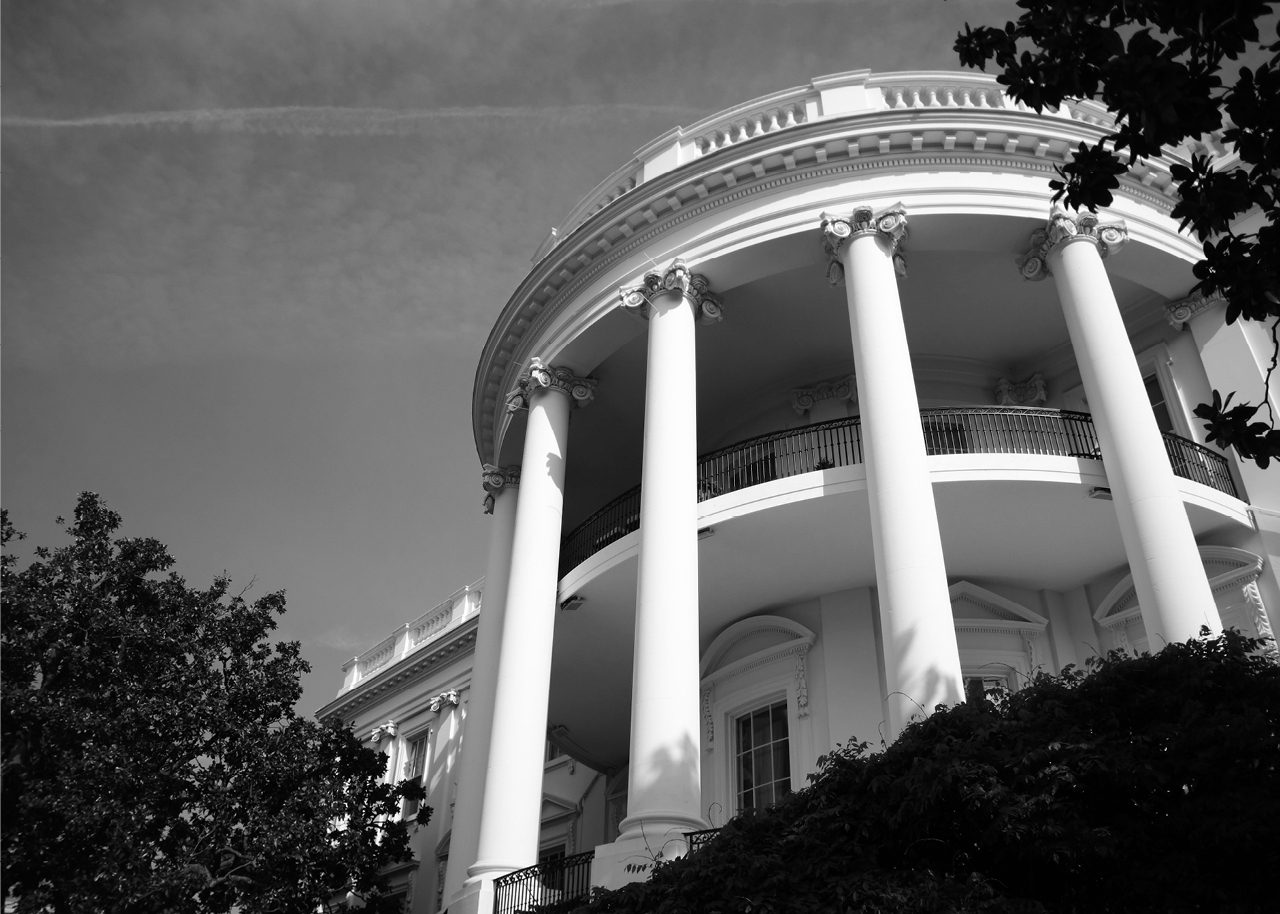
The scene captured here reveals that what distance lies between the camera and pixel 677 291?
53.6ft

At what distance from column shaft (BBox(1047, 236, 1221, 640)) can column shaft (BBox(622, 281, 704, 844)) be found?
5.57 m

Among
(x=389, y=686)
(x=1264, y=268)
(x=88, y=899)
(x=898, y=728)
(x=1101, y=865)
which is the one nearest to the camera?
(x=1264, y=268)

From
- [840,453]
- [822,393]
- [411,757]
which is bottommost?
[411,757]

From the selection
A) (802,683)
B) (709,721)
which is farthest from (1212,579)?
(709,721)

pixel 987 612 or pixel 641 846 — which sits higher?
pixel 987 612

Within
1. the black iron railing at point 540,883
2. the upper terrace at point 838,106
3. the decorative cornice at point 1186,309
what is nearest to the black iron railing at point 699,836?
the black iron railing at point 540,883

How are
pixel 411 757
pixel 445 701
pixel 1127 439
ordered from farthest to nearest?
1. pixel 411 757
2. pixel 445 701
3. pixel 1127 439

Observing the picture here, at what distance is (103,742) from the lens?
14023 mm

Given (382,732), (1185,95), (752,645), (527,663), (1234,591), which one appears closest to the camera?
(1185,95)

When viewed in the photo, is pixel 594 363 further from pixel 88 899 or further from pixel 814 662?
pixel 88 899

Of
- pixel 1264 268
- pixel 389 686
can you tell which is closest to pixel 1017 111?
pixel 1264 268

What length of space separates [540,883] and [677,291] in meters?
9.03

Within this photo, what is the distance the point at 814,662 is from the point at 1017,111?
9.38 meters

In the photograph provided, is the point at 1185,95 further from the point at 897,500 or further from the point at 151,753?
the point at 151,753
